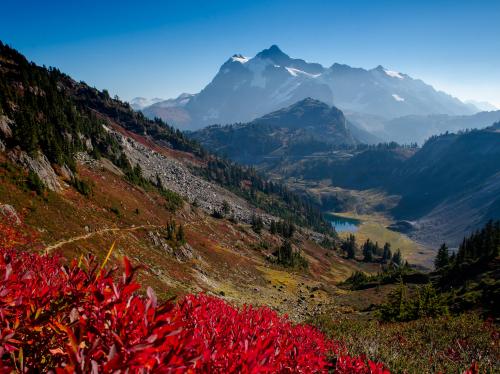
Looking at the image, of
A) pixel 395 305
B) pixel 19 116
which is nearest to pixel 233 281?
pixel 395 305

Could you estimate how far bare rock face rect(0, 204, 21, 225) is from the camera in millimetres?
39875

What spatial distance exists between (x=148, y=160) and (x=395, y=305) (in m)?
145

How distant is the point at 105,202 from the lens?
73875 millimetres

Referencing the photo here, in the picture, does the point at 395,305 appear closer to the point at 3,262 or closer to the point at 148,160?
the point at 3,262

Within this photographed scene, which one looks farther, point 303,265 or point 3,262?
point 303,265

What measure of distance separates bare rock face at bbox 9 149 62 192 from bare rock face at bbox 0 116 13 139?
4.09 m

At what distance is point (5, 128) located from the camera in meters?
60.2

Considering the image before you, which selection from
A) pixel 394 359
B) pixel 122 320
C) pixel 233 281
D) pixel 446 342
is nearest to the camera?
pixel 122 320

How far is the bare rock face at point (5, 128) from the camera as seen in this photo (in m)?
58.9

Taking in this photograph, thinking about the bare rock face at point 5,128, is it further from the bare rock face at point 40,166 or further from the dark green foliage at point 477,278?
the dark green foliage at point 477,278

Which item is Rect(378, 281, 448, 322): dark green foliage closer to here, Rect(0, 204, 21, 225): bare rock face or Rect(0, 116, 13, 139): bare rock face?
Rect(0, 204, 21, 225): bare rock face

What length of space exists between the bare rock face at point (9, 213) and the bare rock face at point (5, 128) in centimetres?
2347

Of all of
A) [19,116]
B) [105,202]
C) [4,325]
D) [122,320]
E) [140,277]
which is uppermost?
[19,116]

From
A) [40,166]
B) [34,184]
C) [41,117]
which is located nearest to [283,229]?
[41,117]
